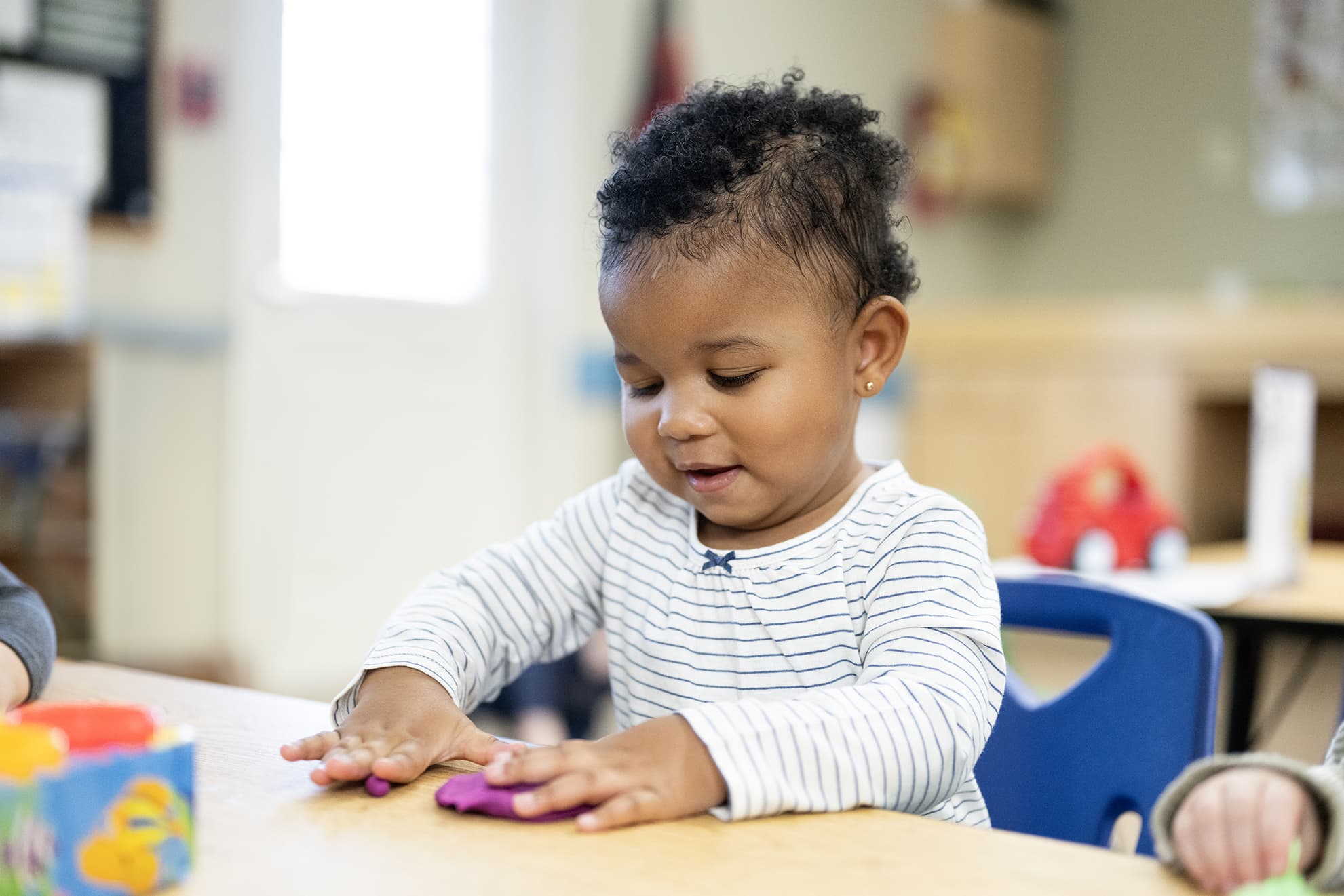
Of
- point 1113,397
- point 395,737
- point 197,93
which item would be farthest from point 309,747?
point 1113,397

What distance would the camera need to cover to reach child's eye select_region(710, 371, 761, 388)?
87 cm

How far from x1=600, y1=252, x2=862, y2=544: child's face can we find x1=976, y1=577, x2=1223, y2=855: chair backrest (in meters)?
0.33

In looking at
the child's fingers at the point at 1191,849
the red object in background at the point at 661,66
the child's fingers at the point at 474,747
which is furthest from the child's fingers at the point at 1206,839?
the red object in background at the point at 661,66

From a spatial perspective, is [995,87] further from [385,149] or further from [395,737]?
[395,737]

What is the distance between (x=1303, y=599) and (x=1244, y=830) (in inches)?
47.8

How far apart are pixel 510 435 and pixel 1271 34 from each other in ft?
9.82

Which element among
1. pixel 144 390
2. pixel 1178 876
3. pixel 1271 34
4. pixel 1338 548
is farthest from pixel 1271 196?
pixel 1178 876

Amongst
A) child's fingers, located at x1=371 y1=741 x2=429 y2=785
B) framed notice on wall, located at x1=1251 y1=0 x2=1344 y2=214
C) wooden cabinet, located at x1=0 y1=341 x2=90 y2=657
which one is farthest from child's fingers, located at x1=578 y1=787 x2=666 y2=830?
framed notice on wall, located at x1=1251 y1=0 x2=1344 y2=214

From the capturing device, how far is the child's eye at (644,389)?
903 millimetres

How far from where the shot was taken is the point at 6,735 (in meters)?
0.49

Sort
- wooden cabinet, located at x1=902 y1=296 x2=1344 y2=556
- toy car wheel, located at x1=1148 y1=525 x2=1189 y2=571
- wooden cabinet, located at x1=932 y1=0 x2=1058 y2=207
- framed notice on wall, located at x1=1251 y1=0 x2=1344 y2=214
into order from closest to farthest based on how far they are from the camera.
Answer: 1. toy car wheel, located at x1=1148 y1=525 x2=1189 y2=571
2. wooden cabinet, located at x1=902 y1=296 x2=1344 y2=556
3. framed notice on wall, located at x1=1251 y1=0 x2=1344 y2=214
4. wooden cabinet, located at x1=932 y1=0 x2=1058 y2=207

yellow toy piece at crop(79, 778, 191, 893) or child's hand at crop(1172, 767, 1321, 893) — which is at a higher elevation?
yellow toy piece at crop(79, 778, 191, 893)

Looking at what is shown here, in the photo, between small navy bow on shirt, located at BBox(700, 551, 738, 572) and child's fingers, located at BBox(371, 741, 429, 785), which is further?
small navy bow on shirt, located at BBox(700, 551, 738, 572)

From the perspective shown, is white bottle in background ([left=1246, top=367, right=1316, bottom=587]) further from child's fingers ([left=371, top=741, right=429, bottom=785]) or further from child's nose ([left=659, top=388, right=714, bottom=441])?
child's fingers ([left=371, top=741, right=429, bottom=785])
